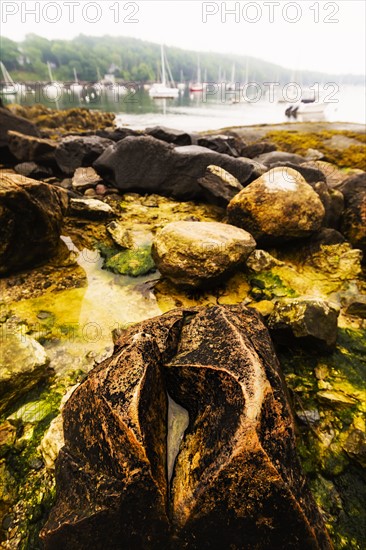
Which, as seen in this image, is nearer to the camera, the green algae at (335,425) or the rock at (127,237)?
the green algae at (335,425)

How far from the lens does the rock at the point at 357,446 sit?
113 inches

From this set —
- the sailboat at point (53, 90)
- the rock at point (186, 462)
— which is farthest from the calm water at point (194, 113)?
the rock at point (186, 462)

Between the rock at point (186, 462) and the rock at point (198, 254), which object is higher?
the rock at point (198, 254)

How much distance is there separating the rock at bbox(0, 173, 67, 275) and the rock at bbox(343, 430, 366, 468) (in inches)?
223

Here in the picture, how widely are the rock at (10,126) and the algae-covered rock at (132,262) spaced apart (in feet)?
24.8

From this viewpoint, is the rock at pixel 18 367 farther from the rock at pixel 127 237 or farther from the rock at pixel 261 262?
the rock at pixel 261 262

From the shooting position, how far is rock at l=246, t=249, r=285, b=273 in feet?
18.8

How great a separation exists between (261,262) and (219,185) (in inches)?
116

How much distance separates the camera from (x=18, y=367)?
138 inches

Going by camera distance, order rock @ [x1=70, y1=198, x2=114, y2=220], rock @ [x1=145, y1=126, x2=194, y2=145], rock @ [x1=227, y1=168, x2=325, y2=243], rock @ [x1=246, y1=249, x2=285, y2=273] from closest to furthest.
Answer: rock @ [x1=246, y1=249, x2=285, y2=273]
rock @ [x1=227, y1=168, x2=325, y2=243]
rock @ [x1=70, y1=198, x2=114, y2=220]
rock @ [x1=145, y1=126, x2=194, y2=145]

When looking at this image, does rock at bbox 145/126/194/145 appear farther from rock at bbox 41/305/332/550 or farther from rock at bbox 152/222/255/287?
rock at bbox 41/305/332/550

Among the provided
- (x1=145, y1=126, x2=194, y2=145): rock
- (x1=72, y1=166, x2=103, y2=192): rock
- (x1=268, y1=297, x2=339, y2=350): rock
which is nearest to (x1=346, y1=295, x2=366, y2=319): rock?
(x1=268, y1=297, x2=339, y2=350): rock

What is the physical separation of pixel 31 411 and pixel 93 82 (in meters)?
129

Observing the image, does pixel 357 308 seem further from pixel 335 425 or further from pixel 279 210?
pixel 279 210
